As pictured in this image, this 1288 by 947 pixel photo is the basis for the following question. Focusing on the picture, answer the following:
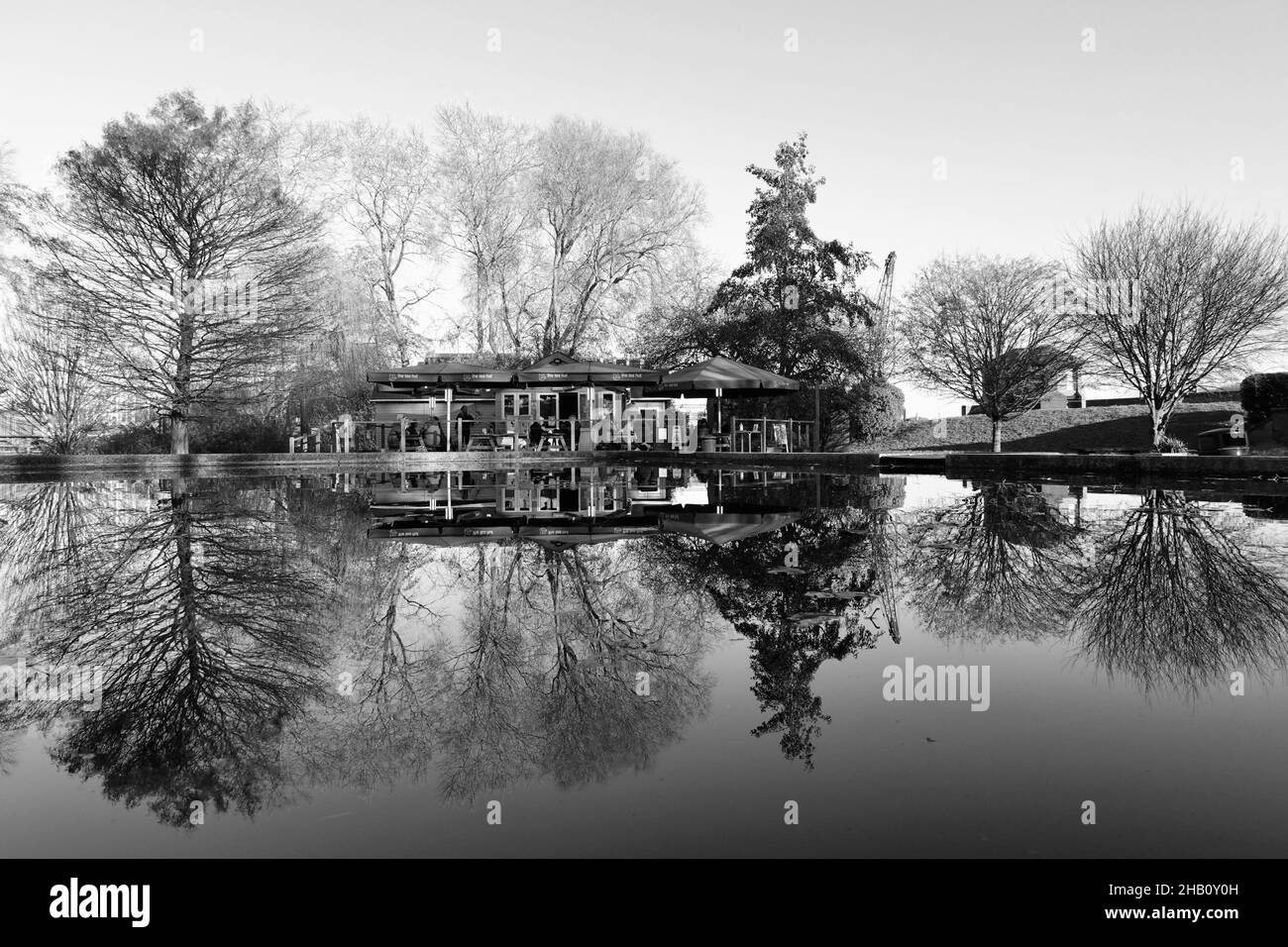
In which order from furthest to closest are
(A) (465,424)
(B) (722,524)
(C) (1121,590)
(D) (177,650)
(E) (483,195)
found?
(E) (483,195) < (A) (465,424) < (B) (722,524) < (C) (1121,590) < (D) (177,650)

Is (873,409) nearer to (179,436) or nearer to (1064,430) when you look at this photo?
(1064,430)

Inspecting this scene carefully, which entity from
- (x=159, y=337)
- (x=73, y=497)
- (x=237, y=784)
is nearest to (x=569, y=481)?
(x=73, y=497)

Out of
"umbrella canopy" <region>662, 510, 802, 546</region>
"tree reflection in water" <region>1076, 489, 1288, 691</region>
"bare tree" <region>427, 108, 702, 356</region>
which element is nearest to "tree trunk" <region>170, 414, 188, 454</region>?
"bare tree" <region>427, 108, 702, 356</region>

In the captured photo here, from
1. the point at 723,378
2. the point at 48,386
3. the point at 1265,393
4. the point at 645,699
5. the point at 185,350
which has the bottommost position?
the point at 645,699

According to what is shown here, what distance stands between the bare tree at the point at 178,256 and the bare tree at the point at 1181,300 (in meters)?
A: 21.3

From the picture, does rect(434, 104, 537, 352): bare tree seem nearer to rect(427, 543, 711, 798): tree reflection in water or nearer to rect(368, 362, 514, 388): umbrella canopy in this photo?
rect(368, 362, 514, 388): umbrella canopy

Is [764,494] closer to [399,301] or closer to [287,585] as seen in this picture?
[287,585]

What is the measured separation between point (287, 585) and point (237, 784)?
118 inches

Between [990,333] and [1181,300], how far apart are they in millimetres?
7861

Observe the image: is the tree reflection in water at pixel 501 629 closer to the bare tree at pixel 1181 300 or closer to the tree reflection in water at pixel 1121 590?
the tree reflection in water at pixel 1121 590

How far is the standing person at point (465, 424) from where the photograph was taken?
2855cm

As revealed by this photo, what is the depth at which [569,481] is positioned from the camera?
16.1 metres

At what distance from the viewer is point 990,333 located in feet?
91.8

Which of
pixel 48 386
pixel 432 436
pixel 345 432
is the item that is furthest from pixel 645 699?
pixel 48 386
